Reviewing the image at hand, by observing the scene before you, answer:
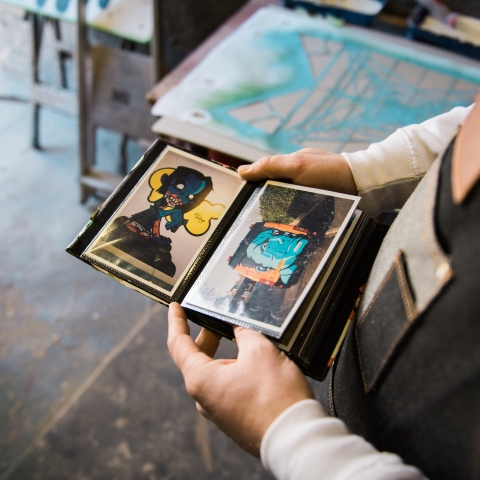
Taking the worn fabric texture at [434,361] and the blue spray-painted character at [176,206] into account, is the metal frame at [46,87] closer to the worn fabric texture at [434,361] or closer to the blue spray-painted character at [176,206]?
the blue spray-painted character at [176,206]

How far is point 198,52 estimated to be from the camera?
1.37 metres

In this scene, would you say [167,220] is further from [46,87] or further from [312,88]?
[46,87]

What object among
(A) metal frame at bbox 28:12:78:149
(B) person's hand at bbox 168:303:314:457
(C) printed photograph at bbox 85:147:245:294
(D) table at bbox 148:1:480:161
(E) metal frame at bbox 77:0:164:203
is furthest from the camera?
(A) metal frame at bbox 28:12:78:149

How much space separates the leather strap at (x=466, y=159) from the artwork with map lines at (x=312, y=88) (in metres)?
0.66

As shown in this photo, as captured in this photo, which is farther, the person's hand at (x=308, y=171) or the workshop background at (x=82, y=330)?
the workshop background at (x=82, y=330)

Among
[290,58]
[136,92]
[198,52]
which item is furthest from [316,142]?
[136,92]

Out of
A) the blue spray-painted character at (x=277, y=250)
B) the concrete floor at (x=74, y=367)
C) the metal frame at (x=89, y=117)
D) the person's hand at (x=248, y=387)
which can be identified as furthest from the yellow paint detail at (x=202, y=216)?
the metal frame at (x=89, y=117)

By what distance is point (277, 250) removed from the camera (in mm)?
629

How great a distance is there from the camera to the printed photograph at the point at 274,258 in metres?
0.58

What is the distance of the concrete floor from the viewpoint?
1287mm

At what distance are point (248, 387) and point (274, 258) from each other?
7.5 inches

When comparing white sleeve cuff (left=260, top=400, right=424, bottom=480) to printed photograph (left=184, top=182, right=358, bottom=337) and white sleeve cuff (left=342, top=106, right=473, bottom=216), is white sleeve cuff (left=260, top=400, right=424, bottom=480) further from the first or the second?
white sleeve cuff (left=342, top=106, right=473, bottom=216)

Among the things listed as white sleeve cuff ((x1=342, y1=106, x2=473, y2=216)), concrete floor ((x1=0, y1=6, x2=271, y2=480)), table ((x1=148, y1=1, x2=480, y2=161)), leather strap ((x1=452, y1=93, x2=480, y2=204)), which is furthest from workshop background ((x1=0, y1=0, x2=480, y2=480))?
leather strap ((x1=452, y1=93, x2=480, y2=204))

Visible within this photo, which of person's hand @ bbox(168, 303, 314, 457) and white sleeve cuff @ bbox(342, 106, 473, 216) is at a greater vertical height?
white sleeve cuff @ bbox(342, 106, 473, 216)
